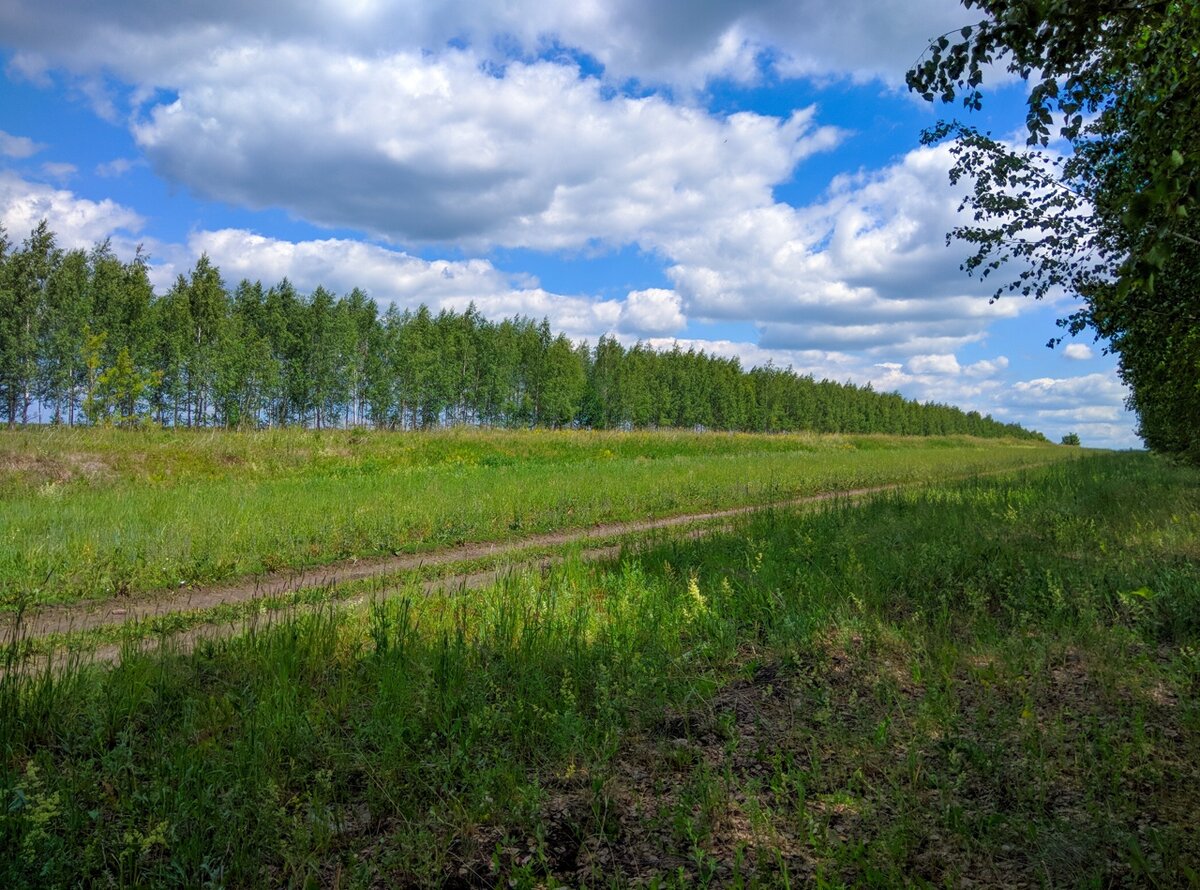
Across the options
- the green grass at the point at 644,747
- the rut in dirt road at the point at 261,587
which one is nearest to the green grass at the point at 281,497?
the rut in dirt road at the point at 261,587

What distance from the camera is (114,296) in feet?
162

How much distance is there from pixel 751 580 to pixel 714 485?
12856 mm

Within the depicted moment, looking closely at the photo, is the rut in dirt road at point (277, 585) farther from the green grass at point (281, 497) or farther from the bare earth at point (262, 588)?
the green grass at point (281, 497)

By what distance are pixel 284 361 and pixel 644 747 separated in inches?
2416

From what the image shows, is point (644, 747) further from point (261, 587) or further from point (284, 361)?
point (284, 361)

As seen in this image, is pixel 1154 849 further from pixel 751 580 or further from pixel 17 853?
pixel 17 853

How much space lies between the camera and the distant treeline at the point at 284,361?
4669 centimetres

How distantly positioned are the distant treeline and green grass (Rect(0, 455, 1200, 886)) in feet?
91.6

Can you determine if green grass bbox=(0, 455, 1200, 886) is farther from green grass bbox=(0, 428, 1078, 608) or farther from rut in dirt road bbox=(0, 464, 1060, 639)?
green grass bbox=(0, 428, 1078, 608)

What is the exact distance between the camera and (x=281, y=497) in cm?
1488

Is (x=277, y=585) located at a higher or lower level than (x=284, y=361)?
lower

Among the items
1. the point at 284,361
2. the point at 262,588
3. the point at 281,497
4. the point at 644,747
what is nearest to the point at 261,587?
the point at 262,588

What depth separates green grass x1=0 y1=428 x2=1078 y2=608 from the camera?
9516 mm

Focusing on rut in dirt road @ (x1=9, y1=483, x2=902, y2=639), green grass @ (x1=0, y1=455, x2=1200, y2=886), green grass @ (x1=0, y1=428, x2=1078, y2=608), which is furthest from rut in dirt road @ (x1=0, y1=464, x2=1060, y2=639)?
green grass @ (x1=0, y1=455, x2=1200, y2=886)
